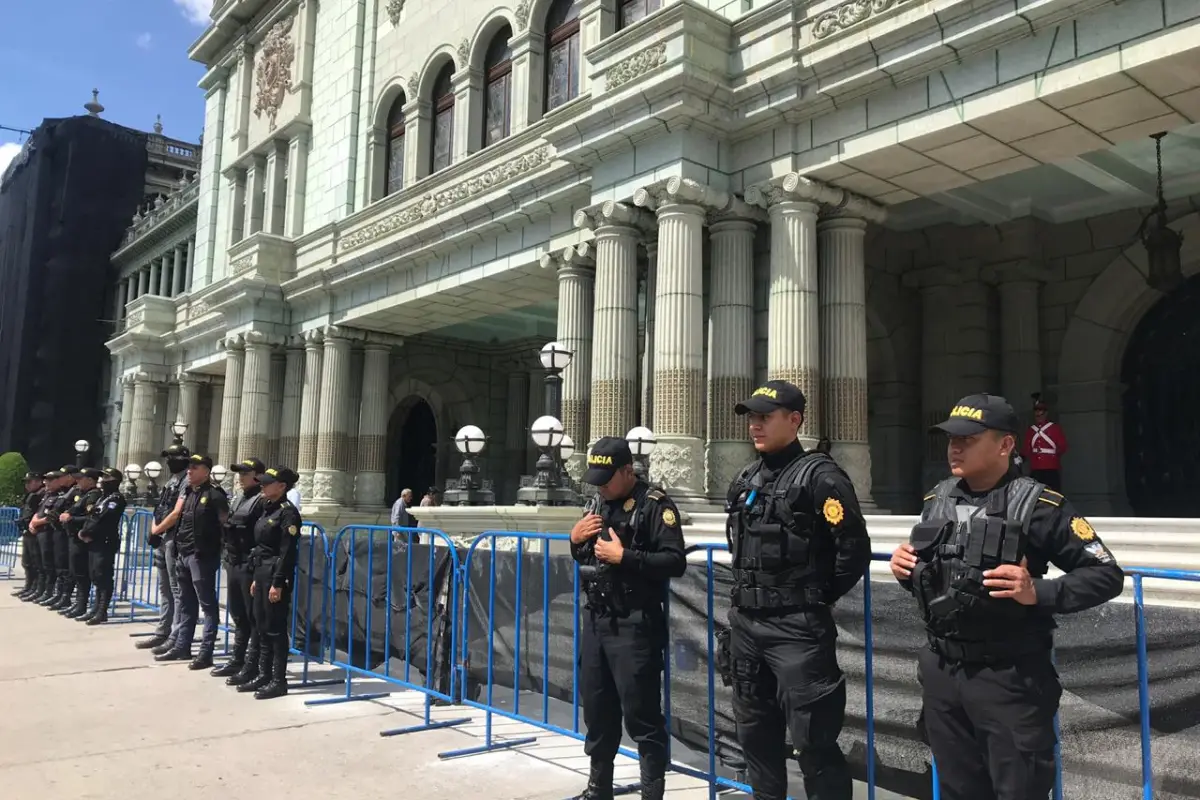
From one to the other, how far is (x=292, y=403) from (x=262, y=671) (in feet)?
53.4

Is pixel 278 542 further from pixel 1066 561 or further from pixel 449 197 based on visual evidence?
pixel 449 197

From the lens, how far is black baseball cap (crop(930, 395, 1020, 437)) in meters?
3.22

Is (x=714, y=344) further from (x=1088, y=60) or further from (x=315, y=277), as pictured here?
(x=315, y=277)

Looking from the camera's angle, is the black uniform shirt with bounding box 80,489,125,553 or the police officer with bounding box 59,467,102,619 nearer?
the black uniform shirt with bounding box 80,489,125,553

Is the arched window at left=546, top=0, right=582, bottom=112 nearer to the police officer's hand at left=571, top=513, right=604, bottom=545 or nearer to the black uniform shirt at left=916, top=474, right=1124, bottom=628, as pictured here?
the police officer's hand at left=571, top=513, right=604, bottom=545

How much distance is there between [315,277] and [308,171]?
154 inches

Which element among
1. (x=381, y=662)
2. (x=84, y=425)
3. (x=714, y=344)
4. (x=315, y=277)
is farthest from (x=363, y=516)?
(x=84, y=425)

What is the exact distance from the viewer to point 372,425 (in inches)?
852

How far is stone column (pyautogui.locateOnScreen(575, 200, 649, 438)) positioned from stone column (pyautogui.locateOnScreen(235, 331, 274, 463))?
1279cm

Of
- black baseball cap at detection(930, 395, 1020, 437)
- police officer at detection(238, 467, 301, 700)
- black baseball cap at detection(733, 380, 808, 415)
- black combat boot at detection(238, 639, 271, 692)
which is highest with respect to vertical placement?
black baseball cap at detection(733, 380, 808, 415)

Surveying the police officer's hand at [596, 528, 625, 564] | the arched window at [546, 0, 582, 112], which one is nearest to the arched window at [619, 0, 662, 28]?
the arched window at [546, 0, 582, 112]

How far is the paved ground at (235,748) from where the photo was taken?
5.18 metres

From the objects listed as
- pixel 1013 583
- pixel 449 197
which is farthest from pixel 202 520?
pixel 449 197

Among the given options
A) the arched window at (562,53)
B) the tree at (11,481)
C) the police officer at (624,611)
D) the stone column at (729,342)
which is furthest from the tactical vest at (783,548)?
the tree at (11,481)
